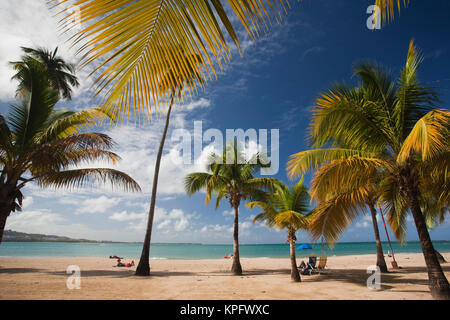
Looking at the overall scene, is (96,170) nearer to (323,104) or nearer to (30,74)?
(30,74)

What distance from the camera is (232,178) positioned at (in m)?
14.1

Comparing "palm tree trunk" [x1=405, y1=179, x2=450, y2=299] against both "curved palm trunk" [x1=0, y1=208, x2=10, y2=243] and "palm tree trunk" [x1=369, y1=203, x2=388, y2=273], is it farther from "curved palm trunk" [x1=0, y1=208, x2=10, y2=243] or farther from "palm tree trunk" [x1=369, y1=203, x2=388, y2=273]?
"curved palm trunk" [x1=0, y1=208, x2=10, y2=243]

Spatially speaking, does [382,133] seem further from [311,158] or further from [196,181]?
[196,181]

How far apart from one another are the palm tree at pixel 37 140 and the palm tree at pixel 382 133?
677 centimetres

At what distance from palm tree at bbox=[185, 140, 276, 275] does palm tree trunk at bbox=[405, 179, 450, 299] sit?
25.1ft

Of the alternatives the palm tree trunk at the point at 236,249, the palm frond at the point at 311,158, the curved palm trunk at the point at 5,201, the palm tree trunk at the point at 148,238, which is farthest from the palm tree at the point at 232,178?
the curved palm trunk at the point at 5,201

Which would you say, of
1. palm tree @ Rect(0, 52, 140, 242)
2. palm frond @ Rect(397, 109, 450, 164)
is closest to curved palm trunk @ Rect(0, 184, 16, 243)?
palm tree @ Rect(0, 52, 140, 242)

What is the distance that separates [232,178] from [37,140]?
933 cm

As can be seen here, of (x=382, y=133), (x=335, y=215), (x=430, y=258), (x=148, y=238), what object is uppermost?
(x=382, y=133)

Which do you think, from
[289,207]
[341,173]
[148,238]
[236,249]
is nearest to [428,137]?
[341,173]

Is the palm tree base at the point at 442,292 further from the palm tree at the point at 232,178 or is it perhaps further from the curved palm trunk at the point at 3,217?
the curved palm trunk at the point at 3,217

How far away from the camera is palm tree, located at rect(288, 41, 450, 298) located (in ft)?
20.6

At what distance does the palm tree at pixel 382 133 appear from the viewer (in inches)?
247

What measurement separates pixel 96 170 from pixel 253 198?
875cm
